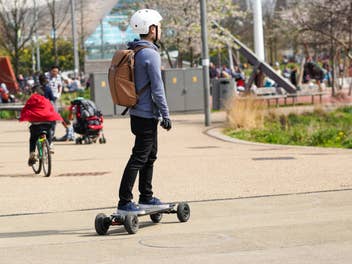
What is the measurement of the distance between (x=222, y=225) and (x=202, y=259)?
1.92m

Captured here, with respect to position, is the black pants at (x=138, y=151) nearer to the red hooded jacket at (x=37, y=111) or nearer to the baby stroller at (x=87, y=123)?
the red hooded jacket at (x=37, y=111)

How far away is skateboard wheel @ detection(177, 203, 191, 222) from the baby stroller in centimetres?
1383

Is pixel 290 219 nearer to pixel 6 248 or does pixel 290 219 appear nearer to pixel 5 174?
pixel 6 248

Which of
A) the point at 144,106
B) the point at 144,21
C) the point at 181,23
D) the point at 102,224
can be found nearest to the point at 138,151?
the point at 144,106

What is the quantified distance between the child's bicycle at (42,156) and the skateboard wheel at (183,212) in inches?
234

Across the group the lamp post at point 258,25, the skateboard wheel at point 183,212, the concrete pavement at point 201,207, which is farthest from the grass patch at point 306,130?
the lamp post at point 258,25

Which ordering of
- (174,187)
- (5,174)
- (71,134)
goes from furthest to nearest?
(71,134)
(5,174)
(174,187)

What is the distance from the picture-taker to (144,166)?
1059cm

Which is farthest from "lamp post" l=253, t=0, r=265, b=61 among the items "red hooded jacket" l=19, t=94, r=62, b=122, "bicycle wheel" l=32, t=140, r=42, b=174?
"bicycle wheel" l=32, t=140, r=42, b=174

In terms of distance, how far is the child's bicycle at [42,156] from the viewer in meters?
16.5

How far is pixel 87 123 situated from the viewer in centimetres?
2472

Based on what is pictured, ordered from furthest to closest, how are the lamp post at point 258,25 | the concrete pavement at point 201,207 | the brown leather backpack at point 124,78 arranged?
the lamp post at point 258,25
the brown leather backpack at point 124,78
the concrete pavement at point 201,207

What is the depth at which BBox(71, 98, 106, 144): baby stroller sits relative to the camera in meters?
24.5

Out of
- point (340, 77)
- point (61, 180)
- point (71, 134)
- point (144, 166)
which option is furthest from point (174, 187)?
point (340, 77)
